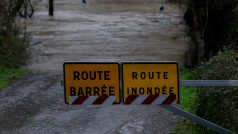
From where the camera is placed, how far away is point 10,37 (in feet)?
53.6

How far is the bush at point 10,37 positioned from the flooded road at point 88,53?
0.66 meters

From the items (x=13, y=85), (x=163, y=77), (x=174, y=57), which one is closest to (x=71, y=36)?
(x=174, y=57)

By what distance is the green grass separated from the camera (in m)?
14.5

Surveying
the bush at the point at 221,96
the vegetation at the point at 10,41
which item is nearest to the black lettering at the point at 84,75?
the bush at the point at 221,96

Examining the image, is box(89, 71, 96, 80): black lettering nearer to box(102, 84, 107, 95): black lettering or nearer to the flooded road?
box(102, 84, 107, 95): black lettering

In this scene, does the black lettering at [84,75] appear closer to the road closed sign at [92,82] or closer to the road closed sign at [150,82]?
the road closed sign at [92,82]

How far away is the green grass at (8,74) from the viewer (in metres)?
14.5

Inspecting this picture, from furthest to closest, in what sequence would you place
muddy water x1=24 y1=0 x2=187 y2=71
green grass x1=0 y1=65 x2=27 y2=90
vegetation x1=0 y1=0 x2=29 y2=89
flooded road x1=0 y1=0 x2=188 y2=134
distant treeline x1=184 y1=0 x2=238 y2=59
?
muddy water x1=24 y1=0 x2=187 y2=71
vegetation x1=0 y1=0 x2=29 y2=89
distant treeline x1=184 y1=0 x2=238 y2=59
green grass x1=0 y1=65 x2=27 y2=90
flooded road x1=0 y1=0 x2=188 y2=134

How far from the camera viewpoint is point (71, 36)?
24844mm

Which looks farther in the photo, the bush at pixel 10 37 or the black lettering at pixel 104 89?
the bush at pixel 10 37

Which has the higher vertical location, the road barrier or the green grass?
the road barrier

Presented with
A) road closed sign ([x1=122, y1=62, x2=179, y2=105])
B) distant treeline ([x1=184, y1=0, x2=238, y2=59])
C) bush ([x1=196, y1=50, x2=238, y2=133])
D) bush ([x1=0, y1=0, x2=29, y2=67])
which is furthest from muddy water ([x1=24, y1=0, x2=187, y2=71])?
road closed sign ([x1=122, y1=62, x2=179, y2=105])

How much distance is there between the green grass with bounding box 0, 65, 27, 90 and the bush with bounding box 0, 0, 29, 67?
34 cm

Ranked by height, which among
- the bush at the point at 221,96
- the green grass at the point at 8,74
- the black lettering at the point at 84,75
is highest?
the black lettering at the point at 84,75
